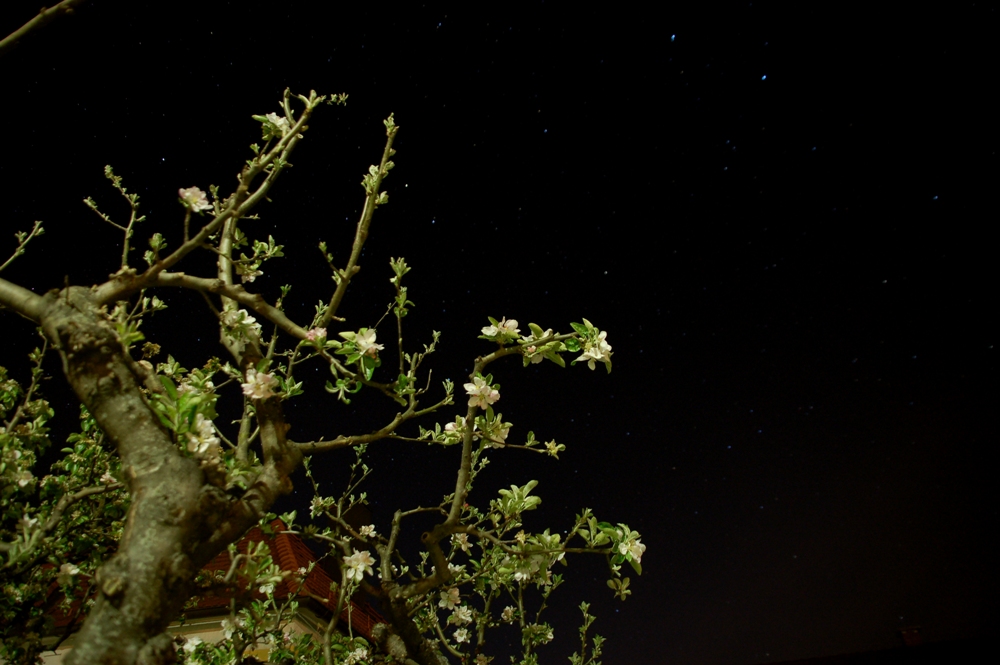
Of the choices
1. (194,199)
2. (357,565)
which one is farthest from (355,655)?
(194,199)

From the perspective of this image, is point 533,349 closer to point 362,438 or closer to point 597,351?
point 597,351

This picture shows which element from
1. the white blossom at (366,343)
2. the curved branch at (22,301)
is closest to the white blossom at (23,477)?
the curved branch at (22,301)

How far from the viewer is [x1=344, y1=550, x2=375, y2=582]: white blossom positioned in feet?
11.2

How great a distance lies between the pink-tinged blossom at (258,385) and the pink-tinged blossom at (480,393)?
2.86 ft

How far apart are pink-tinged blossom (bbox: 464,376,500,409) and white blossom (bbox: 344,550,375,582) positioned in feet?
5.81

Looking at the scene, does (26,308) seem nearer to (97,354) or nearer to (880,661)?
(97,354)

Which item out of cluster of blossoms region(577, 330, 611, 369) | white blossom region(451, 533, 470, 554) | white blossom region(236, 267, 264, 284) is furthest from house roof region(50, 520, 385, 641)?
cluster of blossoms region(577, 330, 611, 369)

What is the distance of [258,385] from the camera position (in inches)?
89.7

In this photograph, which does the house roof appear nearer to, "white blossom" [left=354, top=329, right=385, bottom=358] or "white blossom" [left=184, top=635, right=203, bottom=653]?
"white blossom" [left=184, top=635, right=203, bottom=653]

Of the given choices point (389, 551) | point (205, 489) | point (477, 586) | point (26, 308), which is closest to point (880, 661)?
point (477, 586)

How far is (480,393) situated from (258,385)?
975 mm

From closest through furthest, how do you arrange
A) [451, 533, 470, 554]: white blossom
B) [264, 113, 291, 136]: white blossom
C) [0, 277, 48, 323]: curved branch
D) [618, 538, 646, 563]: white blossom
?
[0, 277, 48, 323]: curved branch
[618, 538, 646, 563]: white blossom
[264, 113, 291, 136]: white blossom
[451, 533, 470, 554]: white blossom

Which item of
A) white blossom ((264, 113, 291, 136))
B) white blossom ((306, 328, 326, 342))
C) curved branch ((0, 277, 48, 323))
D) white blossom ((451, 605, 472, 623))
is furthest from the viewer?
white blossom ((451, 605, 472, 623))

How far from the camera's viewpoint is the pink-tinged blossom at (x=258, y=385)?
2.27 metres
